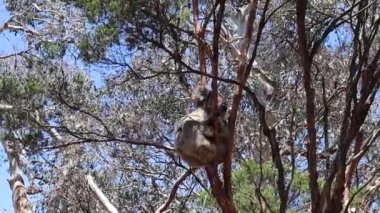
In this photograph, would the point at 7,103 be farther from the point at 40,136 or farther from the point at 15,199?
the point at 15,199

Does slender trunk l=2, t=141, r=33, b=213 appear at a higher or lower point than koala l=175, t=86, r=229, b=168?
higher

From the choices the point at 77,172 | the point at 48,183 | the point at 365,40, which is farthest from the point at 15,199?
the point at 365,40

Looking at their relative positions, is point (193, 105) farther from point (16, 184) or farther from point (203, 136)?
point (16, 184)

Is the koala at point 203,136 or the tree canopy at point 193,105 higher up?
the tree canopy at point 193,105

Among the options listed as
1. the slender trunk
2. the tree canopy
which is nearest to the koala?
the tree canopy

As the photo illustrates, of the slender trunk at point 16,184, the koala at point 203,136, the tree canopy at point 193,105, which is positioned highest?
the slender trunk at point 16,184

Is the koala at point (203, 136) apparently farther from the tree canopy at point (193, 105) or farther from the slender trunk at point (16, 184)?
the slender trunk at point (16, 184)

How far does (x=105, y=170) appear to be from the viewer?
12.3 m

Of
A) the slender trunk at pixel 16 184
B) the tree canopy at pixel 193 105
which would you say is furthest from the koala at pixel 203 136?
the slender trunk at pixel 16 184

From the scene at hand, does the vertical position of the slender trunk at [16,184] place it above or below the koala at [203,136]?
above

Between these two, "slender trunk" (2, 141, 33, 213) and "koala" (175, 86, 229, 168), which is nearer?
"koala" (175, 86, 229, 168)

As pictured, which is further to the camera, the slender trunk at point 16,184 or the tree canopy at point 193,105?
the slender trunk at point 16,184

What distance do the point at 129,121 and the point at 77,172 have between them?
176 centimetres

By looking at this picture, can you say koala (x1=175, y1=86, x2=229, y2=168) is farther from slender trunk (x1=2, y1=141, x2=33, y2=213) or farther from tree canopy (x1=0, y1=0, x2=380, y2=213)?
slender trunk (x1=2, y1=141, x2=33, y2=213)
